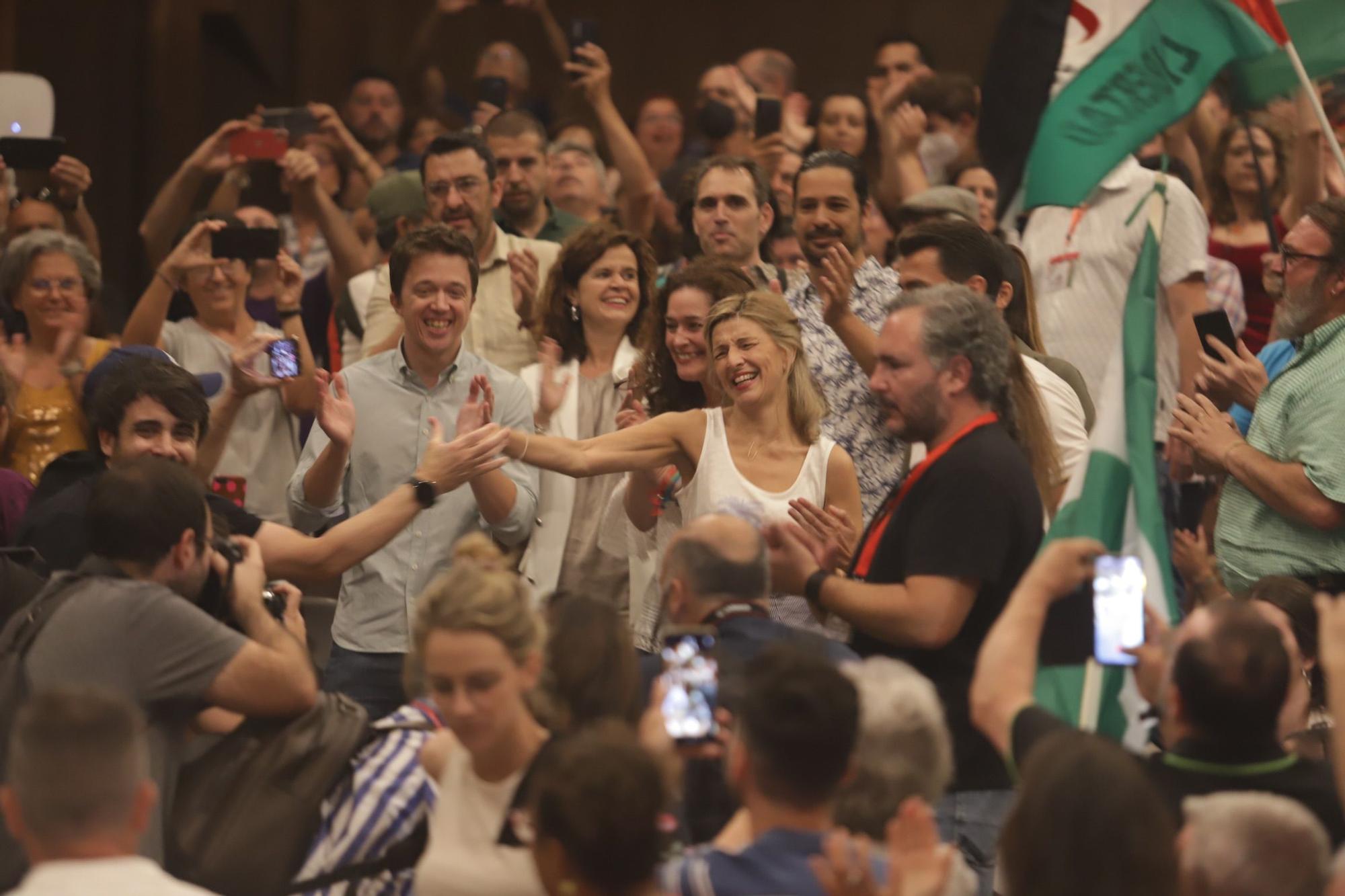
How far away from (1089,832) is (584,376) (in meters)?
3.29

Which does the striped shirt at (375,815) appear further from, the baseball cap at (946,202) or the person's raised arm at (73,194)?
the person's raised arm at (73,194)

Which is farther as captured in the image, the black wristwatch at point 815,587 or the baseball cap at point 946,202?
the baseball cap at point 946,202

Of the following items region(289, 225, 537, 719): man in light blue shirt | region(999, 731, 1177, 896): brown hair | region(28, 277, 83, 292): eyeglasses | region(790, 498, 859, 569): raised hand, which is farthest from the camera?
region(28, 277, 83, 292): eyeglasses

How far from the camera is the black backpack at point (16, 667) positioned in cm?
343

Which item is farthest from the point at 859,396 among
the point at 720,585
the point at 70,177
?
the point at 70,177

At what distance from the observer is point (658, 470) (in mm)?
4953

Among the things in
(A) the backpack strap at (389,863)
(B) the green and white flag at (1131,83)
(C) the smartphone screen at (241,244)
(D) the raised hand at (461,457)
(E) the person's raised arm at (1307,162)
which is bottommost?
(A) the backpack strap at (389,863)

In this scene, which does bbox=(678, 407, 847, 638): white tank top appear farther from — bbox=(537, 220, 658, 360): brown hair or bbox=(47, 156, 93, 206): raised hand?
bbox=(47, 156, 93, 206): raised hand

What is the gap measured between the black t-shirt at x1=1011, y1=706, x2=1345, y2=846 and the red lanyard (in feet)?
2.82

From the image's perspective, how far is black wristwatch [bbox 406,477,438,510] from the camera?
171 inches

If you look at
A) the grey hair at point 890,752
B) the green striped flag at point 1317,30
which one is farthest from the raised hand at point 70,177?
the grey hair at point 890,752

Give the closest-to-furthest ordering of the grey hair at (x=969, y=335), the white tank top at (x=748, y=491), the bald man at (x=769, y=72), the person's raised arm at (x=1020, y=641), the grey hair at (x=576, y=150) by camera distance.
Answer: the person's raised arm at (x=1020, y=641) → the grey hair at (x=969, y=335) → the white tank top at (x=748, y=491) → the grey hair at (x=576, y=150) → the bald man at (x=769, y=72)

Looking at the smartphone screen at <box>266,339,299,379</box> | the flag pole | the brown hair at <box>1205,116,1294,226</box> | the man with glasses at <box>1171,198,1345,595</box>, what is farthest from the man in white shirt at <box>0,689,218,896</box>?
the brown hair at <box>1205,116,1294,226</box>

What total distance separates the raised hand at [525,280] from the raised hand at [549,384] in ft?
1.18
